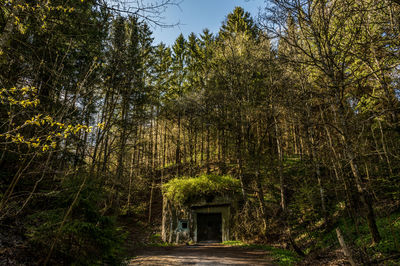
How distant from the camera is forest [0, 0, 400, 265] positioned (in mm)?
3742

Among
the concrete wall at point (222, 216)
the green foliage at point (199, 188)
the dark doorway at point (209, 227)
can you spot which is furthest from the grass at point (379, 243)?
the dark doorway at point (209, 227)

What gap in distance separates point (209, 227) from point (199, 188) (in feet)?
11.0

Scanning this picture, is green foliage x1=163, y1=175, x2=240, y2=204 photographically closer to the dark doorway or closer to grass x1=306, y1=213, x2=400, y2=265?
the dark doorway

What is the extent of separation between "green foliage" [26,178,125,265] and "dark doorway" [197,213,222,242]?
968cm

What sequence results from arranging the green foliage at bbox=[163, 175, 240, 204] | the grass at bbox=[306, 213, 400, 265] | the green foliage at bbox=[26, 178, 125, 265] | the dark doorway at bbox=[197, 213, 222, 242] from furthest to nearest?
the dark doorway at bbox=[197, 213, 222, 242]
the green foliage at bbox=[163, 175, 240, 204]
the grass at bbox=[306, 213, 400, 265]
the green foliage at bbox=[26, 178, 125, 265]

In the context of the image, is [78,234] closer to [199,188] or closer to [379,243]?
[379,243]

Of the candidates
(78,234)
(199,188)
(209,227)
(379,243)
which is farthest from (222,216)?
(78,234)

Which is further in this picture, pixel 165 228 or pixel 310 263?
pixel 165 228

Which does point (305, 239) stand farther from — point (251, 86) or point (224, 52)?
point (224, 52)

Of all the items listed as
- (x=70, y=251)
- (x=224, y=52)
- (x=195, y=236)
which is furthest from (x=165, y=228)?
(x=224, y=52)

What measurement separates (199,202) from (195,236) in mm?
1810

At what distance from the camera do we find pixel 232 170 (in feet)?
53.6

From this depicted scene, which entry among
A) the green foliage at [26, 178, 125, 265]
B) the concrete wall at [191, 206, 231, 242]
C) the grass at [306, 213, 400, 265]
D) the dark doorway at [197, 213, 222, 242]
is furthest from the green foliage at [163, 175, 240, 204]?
the green foliage at [26, 178, 125, 265]

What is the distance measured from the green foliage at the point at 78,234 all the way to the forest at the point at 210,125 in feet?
0.09
